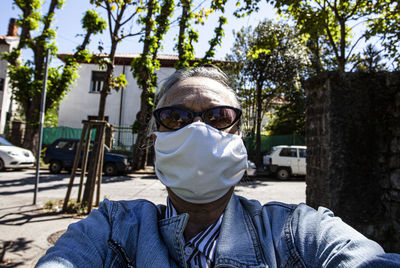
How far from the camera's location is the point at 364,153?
3373 millimetres

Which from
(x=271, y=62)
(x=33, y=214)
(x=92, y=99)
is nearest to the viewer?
(x=33, y=214)

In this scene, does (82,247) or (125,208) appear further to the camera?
(125,208)

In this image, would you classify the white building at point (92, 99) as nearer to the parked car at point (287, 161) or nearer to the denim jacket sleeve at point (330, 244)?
the parked car at point (287, 161)

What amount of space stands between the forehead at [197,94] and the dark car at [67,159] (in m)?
12.3

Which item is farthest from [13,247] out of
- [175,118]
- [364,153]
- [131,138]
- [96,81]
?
[96,81]

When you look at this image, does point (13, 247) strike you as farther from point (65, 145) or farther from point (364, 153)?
point (65, 145)

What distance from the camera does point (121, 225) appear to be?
1291 millimetres

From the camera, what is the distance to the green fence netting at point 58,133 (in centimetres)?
1994

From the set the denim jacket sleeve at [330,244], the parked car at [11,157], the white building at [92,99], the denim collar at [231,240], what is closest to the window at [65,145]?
the parked car at [11,157]

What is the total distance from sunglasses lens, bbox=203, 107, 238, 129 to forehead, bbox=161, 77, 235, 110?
0.16ft

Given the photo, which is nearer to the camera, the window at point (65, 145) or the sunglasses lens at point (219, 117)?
the sunglasses lens at point (219, 117)

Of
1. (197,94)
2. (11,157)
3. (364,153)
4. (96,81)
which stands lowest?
(11,157)

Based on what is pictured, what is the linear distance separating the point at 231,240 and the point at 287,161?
13642mm

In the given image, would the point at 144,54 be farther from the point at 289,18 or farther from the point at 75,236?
the point at 75,236
